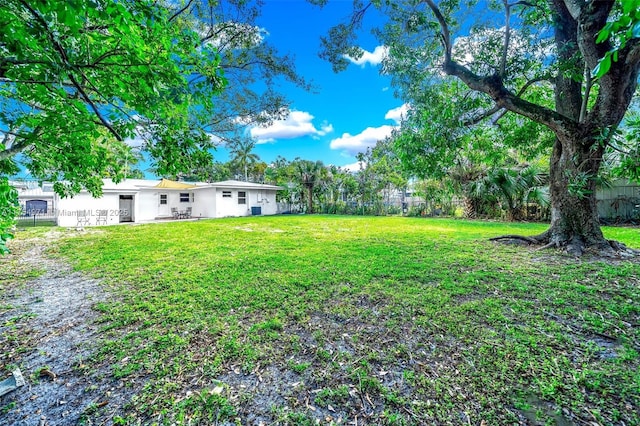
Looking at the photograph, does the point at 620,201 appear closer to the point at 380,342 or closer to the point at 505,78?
the point at 505,78

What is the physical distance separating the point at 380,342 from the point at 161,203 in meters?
20.1

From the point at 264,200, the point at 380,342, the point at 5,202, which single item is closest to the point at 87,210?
the point at 264,200

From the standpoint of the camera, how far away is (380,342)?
2.61m

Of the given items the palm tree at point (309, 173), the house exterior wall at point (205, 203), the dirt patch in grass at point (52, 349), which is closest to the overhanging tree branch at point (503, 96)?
→ the dirt patch in grass at point (52, 349)

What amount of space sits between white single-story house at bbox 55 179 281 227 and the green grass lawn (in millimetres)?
11812

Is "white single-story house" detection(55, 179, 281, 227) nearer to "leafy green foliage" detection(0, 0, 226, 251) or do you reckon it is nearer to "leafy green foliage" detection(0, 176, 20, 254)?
"leafy green foliage" detection(0, 0, 226, 251)

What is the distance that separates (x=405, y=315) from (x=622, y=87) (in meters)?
5.61

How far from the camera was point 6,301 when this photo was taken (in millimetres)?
3734

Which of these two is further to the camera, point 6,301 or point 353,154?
point 353,154

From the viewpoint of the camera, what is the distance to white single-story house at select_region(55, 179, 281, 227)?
13734mm

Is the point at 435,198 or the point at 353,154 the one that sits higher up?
the point at 353,154

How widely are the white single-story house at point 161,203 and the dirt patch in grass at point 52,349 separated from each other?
447 inches

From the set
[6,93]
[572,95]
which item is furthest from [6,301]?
[572,95]

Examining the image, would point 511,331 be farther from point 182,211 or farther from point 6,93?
point 182,211
